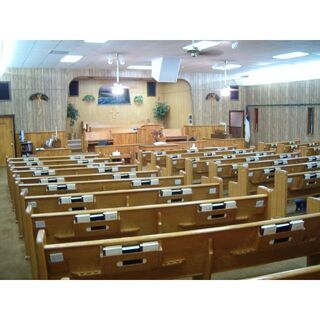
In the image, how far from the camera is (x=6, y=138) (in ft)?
39.4

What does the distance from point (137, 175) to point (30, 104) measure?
8.73 m

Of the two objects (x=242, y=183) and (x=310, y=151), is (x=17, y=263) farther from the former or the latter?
(x=310, y=151)

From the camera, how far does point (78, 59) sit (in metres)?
10.7

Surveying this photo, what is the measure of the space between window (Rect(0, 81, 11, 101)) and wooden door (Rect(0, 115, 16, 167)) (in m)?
0.64

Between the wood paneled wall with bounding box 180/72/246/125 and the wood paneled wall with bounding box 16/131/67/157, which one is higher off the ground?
the wood paneled wall with bounding box 180/72/246/125

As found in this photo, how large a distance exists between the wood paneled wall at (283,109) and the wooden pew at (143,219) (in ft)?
35.1

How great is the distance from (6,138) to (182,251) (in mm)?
11112

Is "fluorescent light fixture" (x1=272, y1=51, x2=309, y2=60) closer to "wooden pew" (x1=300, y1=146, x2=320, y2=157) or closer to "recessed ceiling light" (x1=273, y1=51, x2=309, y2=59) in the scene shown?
"recessed ceiling light" (x1=273, y1=51, x2=309, y2=59)

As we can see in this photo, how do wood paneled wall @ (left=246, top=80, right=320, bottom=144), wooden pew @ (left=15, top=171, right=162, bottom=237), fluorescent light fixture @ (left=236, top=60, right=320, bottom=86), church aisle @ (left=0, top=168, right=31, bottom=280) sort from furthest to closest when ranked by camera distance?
wood paneled wall @ (left=246, top=80, right=320, bottom=144) < fluorescent light fixture @ (left=236, top=60, right=320, bottom=86) < wooden pew @ (left=15, top=171, right=162, bottom=237) < church aisle @ (left=0, top=168, right=31, bottom=280)

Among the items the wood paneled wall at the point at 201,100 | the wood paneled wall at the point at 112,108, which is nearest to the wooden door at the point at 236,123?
the wood paneled wall at the point at 201,100

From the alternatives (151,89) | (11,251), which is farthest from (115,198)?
(151,89)

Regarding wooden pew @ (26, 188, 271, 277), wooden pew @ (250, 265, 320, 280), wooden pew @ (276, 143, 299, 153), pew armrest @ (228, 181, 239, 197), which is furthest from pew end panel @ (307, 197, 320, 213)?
wooden pew @ (276, 143, 299, 153)

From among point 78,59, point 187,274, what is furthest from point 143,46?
point 187,274

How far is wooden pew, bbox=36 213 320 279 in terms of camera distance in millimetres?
2189
